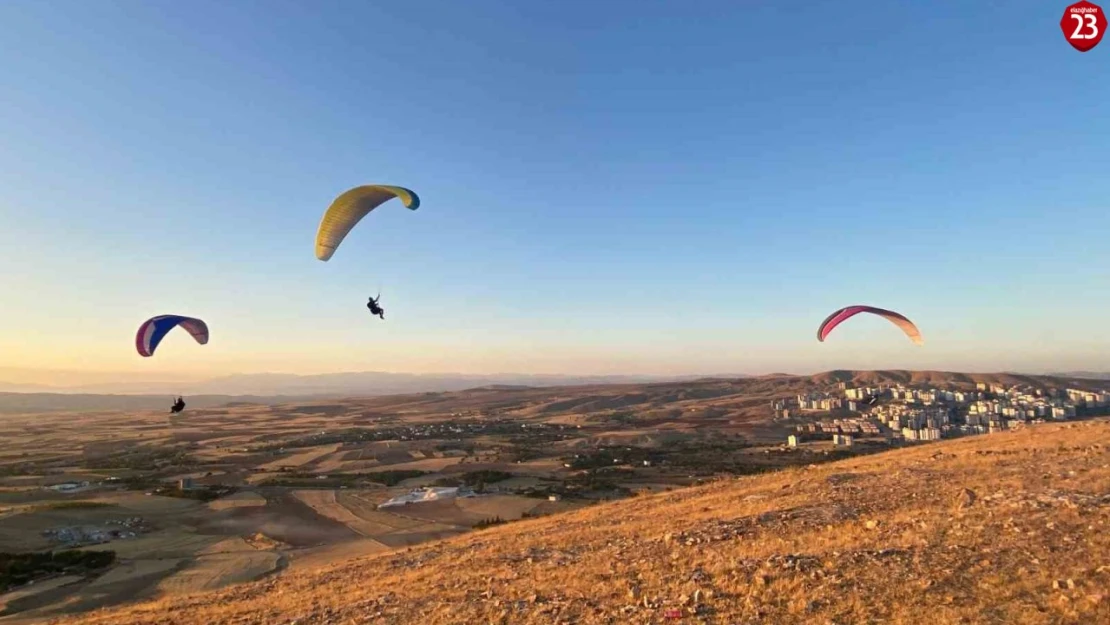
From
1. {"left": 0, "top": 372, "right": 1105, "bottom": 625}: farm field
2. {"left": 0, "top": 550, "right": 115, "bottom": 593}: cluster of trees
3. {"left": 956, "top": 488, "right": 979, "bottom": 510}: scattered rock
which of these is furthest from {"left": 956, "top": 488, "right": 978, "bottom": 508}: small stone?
{"left": 0, "top": 550, "right": 115, "bottom": 593}: cluster of trees

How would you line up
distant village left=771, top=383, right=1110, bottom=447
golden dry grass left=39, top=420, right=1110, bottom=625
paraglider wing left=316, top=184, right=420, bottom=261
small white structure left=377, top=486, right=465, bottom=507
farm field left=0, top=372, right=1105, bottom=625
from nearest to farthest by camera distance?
golden dry grass left=39, top=420, right=1110, bottom=625, paraglider wing left=316, top=184, right=420, bottom=261, farm field left=0, top=372, right=1105, bottom=625, small white structure left=377, top=486, right=465, bottom=507, distant village left=771, top=383, right=1110, bottom=447

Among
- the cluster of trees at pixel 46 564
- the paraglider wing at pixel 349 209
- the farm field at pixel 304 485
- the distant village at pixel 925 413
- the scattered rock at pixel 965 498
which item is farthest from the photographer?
the distant village at pixel 925 413

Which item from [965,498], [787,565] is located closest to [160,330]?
[787,565]

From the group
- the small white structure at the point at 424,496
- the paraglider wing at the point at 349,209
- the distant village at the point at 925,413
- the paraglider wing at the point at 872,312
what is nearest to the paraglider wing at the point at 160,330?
the paraglider wing at the point at 349,209

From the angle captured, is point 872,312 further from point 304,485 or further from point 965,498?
point 304,485

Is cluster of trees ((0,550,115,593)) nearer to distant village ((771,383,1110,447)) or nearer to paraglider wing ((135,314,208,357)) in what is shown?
paraglider wing ((135,314,208,357))

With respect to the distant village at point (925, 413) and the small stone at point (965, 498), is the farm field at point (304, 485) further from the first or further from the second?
the small stone at point (965, 498)
